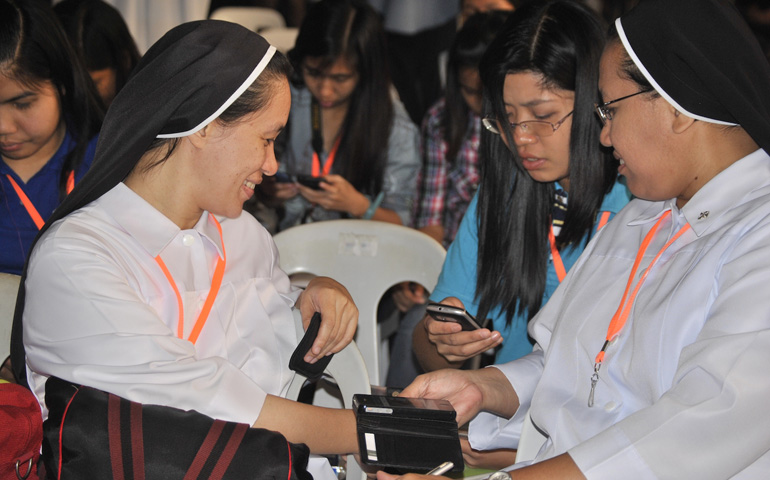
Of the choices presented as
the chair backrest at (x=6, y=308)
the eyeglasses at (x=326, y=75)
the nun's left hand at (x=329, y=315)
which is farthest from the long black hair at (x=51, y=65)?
the nun's left hand at (x=329, y=315)

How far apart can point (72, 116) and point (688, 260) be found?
2.29 meters

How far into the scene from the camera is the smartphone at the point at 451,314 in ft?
7.16

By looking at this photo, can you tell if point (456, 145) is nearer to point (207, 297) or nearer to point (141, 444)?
point (207, 297)

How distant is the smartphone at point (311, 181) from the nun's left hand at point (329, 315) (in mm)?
1342

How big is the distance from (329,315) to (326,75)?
1.95m

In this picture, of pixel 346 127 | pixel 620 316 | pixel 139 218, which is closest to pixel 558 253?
pixel 620 316

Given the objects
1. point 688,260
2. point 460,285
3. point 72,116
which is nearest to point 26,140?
point 72,116

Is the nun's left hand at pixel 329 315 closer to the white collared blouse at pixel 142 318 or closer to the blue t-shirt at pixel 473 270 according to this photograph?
the white collared blouse at pixel 142 318

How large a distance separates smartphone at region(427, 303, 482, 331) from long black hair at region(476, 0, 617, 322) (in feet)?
1.14

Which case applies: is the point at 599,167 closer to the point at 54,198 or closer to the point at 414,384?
the point at 414,384

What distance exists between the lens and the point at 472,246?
2.64m

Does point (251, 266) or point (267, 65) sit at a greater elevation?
point (267, 65)

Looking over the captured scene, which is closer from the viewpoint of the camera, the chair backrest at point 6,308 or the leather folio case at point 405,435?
the leather folio case at point 405,435

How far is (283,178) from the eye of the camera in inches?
144
